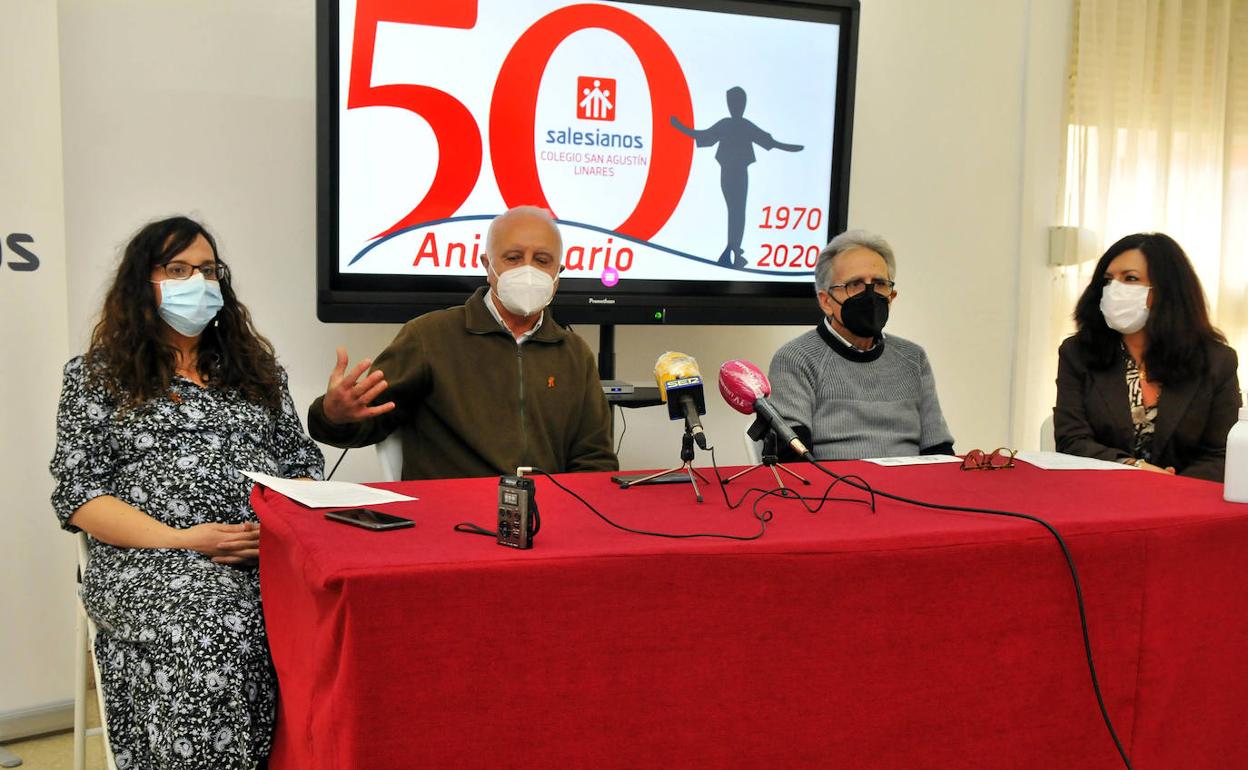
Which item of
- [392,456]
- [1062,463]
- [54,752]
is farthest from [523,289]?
[54,752]

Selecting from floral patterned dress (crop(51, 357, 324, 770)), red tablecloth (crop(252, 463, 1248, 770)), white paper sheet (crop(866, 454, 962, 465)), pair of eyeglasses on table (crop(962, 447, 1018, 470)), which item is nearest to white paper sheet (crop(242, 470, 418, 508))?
red tablecloth (crop(252, 463, 1248, 770))

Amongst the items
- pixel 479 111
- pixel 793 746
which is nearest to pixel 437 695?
pixel 793 746

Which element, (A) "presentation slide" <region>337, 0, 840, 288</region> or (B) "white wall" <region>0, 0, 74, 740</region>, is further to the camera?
(A) "presentation slide" <region>337, 0, 840, 288</region>

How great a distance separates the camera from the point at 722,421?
12.6 ft

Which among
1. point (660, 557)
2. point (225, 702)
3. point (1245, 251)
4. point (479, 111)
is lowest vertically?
point (225, 702)

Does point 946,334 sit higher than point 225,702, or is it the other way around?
point 946,334

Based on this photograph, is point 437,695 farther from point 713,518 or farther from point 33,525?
point 33,525

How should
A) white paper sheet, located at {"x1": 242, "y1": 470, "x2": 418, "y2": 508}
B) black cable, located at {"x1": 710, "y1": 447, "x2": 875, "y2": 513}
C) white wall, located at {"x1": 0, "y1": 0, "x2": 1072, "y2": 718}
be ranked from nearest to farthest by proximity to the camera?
white paper sheet, located at {"x1": 242, "y1": 470, "x2": 418, "y2": 508} < black cable, located at {"x1": 710, "y1": 447, "x2": 875, "y2": 513} < white wall, located at {"x1": 0, "y1": 0, "x2": 1072, "y2": 718}

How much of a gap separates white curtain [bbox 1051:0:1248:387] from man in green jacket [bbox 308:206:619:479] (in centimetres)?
268

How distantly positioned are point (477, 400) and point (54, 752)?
1.42m

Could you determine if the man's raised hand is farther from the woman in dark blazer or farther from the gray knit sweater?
the woman in dark blazer

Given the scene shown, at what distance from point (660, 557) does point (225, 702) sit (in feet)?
2.55

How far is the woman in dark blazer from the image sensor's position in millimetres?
2762

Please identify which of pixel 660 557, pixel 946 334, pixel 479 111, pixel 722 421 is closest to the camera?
pixel 660 557
